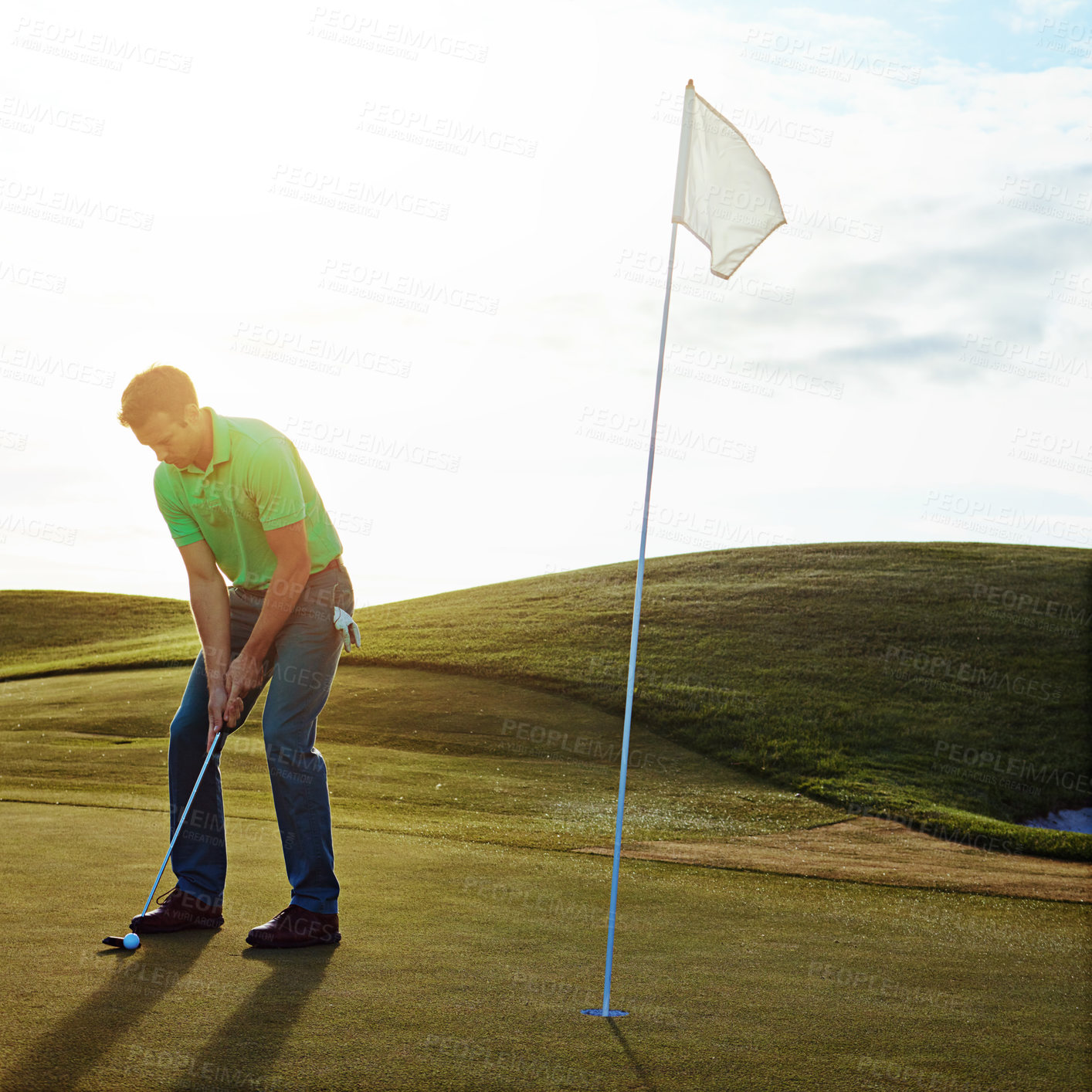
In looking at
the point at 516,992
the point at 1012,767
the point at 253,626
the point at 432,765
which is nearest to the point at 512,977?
the point at 516,992

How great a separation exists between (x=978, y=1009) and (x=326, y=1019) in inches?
103

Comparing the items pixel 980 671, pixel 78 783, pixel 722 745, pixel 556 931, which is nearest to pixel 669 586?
pixel 980 671

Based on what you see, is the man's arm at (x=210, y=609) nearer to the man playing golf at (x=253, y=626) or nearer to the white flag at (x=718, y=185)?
the man playing golf at (x=253, y=626)

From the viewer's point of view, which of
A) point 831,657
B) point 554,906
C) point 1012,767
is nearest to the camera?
point 554,906

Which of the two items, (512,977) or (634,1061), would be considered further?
(512,977)

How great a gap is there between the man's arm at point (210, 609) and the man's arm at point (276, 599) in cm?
10

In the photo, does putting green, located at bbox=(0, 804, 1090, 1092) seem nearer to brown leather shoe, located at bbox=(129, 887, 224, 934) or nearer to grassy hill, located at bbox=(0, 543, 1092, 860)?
brown leather shoe, located at bbox=(129, 887, 224, 934)

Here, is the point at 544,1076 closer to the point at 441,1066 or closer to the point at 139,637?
the point at 441,1066

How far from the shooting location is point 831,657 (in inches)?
1180

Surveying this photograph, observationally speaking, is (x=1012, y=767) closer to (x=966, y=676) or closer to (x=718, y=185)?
(x=966, y=676)

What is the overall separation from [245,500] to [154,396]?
641mm

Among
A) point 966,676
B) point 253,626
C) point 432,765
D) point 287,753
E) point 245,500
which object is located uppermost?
point 245,500

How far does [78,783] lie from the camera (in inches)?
546

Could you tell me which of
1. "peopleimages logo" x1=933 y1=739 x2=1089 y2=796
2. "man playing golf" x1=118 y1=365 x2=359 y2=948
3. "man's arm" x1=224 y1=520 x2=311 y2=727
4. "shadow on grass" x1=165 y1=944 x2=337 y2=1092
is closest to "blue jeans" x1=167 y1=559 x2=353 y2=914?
"man playing golf" x1=118 y1=365 x2=359 y2=948
